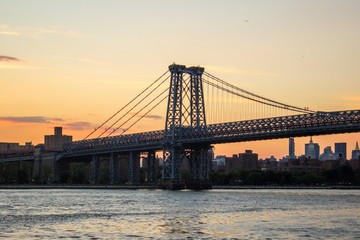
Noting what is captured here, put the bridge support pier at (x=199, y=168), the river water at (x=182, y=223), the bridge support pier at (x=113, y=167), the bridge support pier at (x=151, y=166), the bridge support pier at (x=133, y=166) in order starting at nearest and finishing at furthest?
the river water at (x=182, y=223)
the bridge support pier at (x=199, y=168)
the bridge support pier at (x=133, y=166)
the bridge support pier at (x=151, y=166)
the bridge support pier at (x=113, y=167)

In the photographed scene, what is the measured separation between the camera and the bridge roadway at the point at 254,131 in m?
111

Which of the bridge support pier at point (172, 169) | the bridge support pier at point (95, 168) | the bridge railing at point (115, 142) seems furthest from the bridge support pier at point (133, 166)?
the bridge support pier at point (172, 169)

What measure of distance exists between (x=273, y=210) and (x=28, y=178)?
128002 mm

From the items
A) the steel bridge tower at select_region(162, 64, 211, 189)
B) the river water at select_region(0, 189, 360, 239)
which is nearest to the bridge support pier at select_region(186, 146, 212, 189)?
the steel bridge tower at select_region(162, 64, 211, 189)

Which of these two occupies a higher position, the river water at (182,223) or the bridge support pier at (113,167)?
the bridge support pier at (113,167)

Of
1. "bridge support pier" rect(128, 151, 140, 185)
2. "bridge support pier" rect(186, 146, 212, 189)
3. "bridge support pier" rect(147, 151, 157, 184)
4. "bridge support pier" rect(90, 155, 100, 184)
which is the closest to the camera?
"bridge support pier" rect(186, 146, 212, 189)

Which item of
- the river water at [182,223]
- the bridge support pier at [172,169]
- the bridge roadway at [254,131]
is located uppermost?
the bridge roadway at [254,131]

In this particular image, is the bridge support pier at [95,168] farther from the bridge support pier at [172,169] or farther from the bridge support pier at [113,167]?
the bridge support pier at [172,169]

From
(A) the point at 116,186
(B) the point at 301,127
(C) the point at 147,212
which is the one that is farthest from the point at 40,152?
(C) the point at 147,212

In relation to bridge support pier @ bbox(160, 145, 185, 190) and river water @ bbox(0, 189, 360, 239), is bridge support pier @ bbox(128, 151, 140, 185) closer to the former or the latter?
bridge support pier @ bbox(160, 145, 185, 190)

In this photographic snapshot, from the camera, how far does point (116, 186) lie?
15888 cm

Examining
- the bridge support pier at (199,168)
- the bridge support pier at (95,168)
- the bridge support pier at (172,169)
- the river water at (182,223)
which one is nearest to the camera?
the river water at (182,223)

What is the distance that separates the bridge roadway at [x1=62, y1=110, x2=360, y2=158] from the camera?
11075 centimetres

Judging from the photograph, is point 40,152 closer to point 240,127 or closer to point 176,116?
point 176,116
